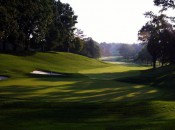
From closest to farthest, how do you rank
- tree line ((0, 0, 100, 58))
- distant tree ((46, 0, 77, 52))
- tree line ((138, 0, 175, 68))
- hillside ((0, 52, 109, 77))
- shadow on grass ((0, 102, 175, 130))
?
shadow on grass ((0, 102, 175, 130)) < tree line ((0, 0, 100, 58)) < hillside ((0, 52, 109, 77)) < tree line ((138, 0, 175, 68)) < distant tree ((46, 0, 77, 52))

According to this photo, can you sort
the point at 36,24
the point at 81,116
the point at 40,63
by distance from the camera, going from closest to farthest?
the point at 81,116, the point at 40,63, the point at 36,24

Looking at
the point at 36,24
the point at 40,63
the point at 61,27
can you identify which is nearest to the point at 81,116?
the point at 40,63

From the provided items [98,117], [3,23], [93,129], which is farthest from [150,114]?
[3,23]

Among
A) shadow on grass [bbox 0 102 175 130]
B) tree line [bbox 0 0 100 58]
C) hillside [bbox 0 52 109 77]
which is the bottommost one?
shadow on grass [bbox 0 102 175 130]

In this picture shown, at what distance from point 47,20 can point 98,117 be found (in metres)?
66.5

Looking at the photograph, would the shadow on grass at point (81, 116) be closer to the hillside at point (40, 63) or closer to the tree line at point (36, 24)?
the tree line at point (36, 24)

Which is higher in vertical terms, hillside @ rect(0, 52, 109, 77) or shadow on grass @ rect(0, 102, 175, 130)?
hillside @ rect(0, 52, 109, 77)

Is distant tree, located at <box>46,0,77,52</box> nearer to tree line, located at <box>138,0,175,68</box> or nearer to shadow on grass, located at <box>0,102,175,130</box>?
tree line, located at <box>138,0,175,68</box>

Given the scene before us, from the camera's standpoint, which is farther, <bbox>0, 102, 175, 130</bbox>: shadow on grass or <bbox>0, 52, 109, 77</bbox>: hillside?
<bbox>0, 52, 109, 77</bbox>: hillside

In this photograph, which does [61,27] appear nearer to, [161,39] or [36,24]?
[36,24]

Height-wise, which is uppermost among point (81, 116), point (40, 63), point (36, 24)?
point (36, 24)

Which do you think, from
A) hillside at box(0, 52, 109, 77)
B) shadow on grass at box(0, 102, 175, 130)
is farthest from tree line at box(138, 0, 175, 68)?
shadow on grass at box(0, 102, 175, 130)

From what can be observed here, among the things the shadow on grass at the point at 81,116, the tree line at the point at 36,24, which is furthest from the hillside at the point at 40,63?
the shadow on grass at the point at 81,116

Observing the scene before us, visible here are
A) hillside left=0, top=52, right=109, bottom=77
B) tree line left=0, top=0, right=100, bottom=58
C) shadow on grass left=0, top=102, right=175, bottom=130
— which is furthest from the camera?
hillside left=0, top=52, right=109, bottom=77
